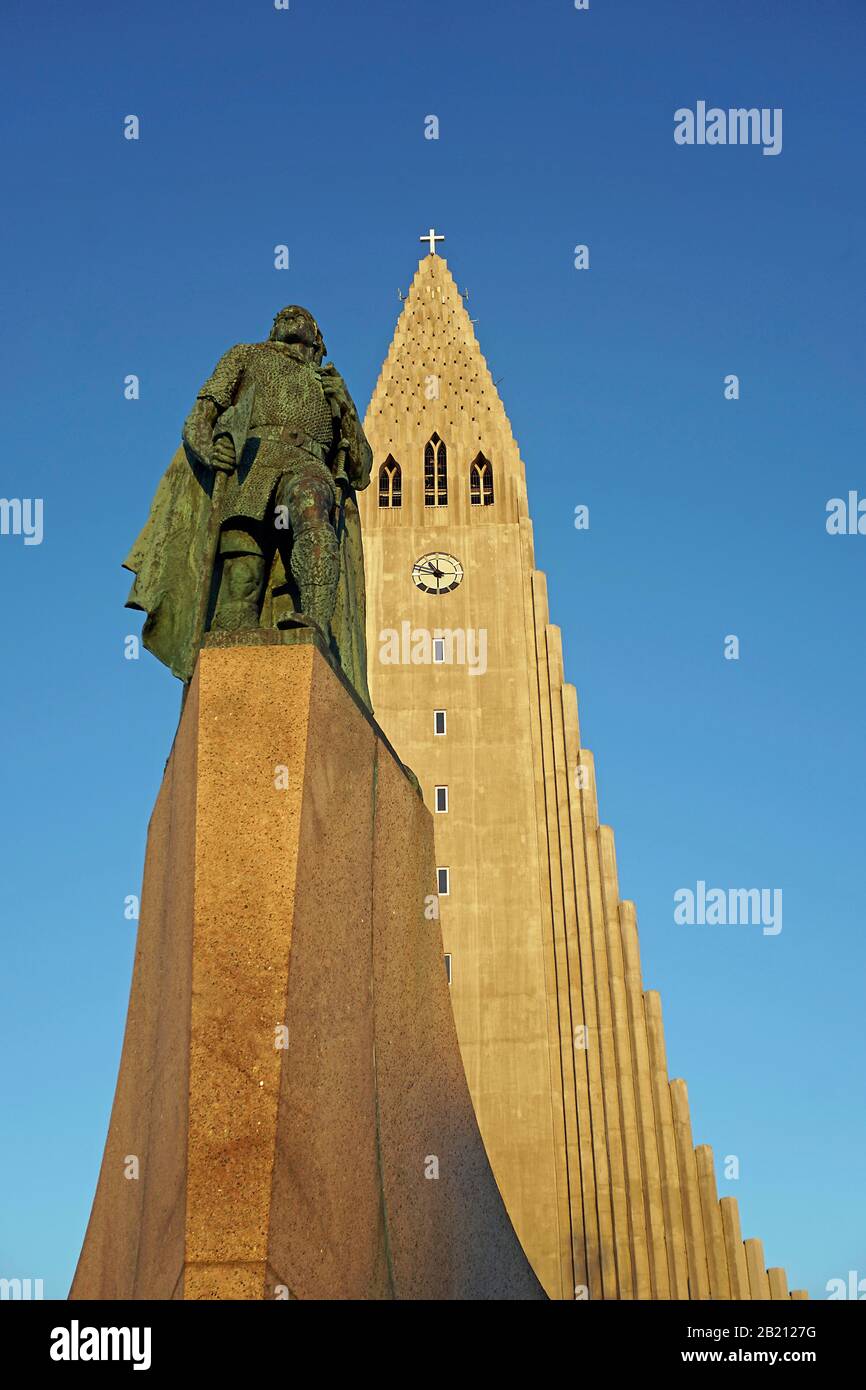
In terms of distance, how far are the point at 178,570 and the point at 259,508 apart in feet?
3.22

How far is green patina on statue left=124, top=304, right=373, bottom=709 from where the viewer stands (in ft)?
34.3

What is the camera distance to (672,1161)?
40.9 meters

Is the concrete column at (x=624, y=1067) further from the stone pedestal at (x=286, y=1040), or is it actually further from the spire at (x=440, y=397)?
the stone pedestal at (x=286, y=1040)

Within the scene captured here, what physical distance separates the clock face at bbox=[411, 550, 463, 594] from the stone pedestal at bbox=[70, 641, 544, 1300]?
39.2 m

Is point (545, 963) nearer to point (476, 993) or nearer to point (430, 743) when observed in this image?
point (476, 993)

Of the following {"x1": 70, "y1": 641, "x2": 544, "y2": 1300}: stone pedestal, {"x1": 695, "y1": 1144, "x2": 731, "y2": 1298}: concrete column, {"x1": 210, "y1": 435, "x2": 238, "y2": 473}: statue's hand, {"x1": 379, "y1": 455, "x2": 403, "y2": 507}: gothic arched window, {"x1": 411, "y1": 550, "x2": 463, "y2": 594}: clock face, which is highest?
{"x1": 379, "y1": 455, "x2": 403, "y2": 507}: gothic arched window

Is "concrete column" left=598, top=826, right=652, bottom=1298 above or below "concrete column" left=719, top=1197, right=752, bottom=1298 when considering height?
above

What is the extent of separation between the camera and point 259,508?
34.7 feet

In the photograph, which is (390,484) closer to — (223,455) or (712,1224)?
(712,1224)

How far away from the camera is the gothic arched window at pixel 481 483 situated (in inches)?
2041

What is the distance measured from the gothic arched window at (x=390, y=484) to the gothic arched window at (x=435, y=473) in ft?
2.65

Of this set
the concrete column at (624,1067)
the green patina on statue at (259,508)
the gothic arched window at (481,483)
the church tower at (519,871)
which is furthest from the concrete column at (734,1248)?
the green patina on statue at (259,508)

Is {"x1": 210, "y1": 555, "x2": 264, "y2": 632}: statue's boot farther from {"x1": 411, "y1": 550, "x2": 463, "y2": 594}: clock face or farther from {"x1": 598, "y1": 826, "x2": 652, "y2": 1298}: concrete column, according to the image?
{"x1": 411, "y1": 550, "x2": 463, "y2": 594}: clock face

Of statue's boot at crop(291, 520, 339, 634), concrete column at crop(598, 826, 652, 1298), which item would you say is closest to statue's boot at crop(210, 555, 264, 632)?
statue's boot at crop(291, 520, 339, 634)
